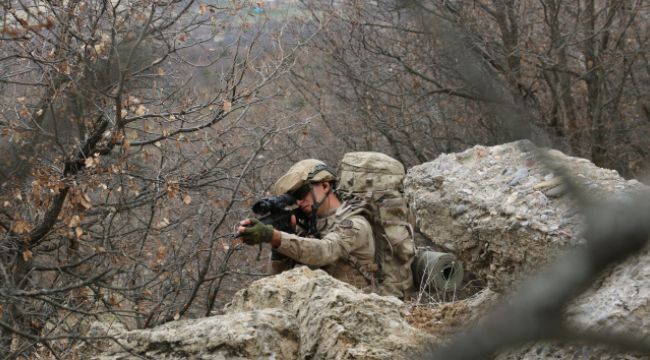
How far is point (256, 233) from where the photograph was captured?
4715 millimetres

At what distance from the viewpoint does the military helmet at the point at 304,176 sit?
5238mm

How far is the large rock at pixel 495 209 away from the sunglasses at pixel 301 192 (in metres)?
→ 0.66

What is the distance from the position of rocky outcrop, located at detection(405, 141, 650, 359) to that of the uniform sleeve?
0.36 meters

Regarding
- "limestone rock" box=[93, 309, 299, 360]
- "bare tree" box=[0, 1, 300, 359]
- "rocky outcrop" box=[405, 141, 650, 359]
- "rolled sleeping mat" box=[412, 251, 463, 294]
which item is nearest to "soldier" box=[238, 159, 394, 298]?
"rolled sleeping mat" box=[412, 251, 463, 294]

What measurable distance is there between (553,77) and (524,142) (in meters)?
9.19

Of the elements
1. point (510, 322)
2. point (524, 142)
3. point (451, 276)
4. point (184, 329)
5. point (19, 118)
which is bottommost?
point (451, 276)

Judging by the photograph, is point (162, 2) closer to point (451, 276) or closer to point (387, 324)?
point (451, 276)

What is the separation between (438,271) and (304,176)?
3.27 feet

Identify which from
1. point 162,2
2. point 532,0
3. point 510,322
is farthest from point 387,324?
point 532,0

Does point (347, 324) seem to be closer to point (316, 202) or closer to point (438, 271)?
point (438, 271)

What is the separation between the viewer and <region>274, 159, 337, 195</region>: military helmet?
5.24 m

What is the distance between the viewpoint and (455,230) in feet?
13.9

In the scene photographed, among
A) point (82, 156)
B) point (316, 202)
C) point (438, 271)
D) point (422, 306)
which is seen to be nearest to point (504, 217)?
point (422, 306)

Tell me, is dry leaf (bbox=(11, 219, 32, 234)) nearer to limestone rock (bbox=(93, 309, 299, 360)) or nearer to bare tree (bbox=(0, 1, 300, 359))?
bare tree (bbox=(0, 1, 300, 359))
